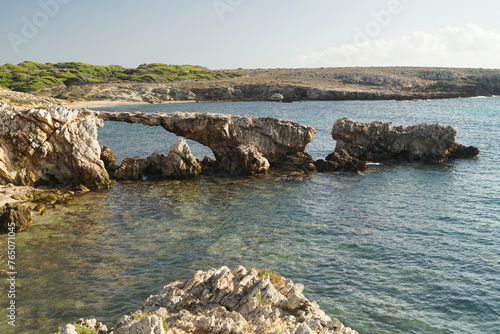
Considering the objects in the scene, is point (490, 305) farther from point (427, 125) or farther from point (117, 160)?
point (117, 160)

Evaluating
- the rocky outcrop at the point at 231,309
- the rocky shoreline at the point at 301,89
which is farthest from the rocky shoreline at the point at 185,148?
the rocky shoreline at the point at 301,89

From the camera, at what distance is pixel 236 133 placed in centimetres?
3550

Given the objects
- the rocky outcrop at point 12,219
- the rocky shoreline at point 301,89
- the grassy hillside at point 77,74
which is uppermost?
the grassy hillside at point 77,74

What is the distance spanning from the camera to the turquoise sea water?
1426 centimetres

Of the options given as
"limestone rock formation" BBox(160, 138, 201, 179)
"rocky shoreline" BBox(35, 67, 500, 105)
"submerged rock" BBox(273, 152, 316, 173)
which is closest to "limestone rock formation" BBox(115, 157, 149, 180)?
"limestone rock formation" BBox(160, 138, 201, 179)

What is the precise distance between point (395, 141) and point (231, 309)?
3482cm

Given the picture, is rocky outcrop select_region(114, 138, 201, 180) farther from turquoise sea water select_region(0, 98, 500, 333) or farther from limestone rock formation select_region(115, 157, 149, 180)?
turquoise sea water select_region(0, 98, 500, 333)

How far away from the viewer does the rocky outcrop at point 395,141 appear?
1561 inches

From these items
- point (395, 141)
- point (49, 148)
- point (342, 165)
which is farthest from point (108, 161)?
point (395, 141)

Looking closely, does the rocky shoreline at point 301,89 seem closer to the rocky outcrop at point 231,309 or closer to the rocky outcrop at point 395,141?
the rocky outcrop at point 395,141

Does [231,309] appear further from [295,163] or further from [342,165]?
[342,165]

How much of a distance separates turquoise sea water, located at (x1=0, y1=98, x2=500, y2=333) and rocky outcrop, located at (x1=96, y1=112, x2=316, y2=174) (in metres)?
2.62

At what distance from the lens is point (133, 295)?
15.0m

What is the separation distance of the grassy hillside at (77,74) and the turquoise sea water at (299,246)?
105 metres
